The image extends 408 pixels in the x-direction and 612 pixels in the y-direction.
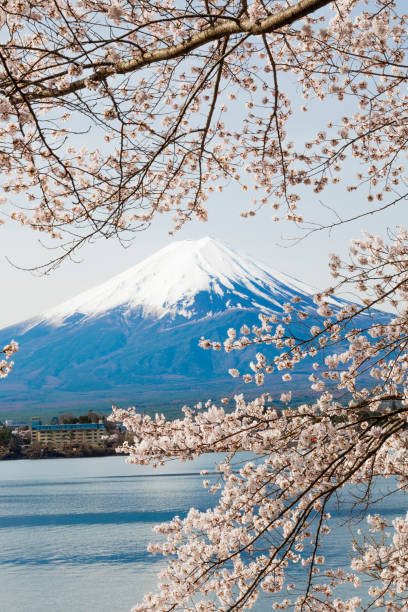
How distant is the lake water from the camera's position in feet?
59.9

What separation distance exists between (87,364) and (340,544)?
13137cm

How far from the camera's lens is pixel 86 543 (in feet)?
84.5

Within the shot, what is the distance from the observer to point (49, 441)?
89.1m

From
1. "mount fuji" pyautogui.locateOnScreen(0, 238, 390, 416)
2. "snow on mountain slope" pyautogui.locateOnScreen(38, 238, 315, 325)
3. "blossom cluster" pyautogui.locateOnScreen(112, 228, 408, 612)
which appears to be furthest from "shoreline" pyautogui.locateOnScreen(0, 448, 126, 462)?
"blossom cluster" pyautogui.locateOnScreen(112, 228, 408, 612)

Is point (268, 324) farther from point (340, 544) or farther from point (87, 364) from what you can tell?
point (87, 364)

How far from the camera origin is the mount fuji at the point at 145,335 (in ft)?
422

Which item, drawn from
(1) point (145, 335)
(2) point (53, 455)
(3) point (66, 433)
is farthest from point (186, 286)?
(3) point (66, 433)

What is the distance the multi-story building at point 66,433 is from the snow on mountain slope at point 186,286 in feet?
196

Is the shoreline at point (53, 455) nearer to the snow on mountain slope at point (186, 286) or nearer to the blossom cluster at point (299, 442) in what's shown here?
the snow on mountain slope at point (186, 286)

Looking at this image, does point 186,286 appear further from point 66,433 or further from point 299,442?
point 299,442

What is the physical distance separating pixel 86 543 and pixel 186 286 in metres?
151

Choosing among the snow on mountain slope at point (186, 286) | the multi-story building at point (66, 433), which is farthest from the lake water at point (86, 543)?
the snow on mountain slope at point (186, 286)

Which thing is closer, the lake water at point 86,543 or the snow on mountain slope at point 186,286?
the lake water at point 86,543

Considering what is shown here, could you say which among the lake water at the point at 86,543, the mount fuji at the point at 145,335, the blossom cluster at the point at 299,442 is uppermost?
the mount fuji at the point at 145,335
